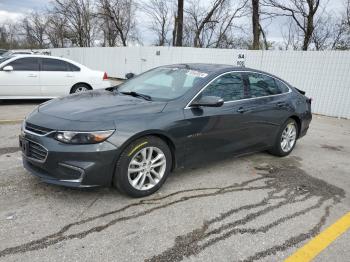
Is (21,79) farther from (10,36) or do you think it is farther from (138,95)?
(10,36)

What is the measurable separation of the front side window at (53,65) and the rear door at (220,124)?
21.1 feet

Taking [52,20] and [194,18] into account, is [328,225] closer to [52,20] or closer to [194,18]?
[194,18]

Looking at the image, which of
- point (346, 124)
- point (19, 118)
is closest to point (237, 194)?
point (19, 118)

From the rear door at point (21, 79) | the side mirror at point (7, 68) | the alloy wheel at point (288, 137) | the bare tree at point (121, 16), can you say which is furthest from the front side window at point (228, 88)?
the bare tree at point (121, 16)

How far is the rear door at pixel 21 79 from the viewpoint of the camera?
896 centimetres

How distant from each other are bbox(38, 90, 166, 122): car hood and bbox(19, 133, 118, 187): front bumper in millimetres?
315

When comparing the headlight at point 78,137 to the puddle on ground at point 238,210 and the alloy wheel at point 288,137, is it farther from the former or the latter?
the alloy wheel at point 288,137

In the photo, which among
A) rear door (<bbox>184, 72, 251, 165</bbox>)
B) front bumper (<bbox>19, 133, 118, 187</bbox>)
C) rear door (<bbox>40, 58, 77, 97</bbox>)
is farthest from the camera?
rear door (<bbox>40, 58, 77, 97</bbox>)

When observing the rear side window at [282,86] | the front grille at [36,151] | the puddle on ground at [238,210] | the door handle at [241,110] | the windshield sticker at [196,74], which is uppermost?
the windshield sticker at [196,74]

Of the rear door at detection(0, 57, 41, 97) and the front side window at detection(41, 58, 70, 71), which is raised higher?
the front side window at detection(41, 58, 70, 71)

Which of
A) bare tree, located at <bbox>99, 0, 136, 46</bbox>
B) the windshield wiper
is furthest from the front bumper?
bare tree, located at <bbox>99, 0, 136, 46</bbox>

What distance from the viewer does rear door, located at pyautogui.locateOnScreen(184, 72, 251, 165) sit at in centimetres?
414

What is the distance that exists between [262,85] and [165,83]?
168 cm

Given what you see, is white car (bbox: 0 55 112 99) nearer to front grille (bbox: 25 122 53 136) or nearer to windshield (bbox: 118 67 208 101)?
windshield (bbox: 118 67 208 101)
